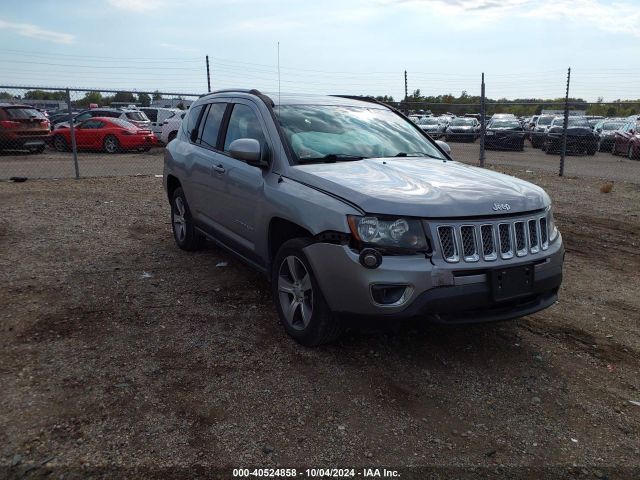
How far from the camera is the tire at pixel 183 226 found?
6195mm

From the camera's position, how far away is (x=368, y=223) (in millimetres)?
3379

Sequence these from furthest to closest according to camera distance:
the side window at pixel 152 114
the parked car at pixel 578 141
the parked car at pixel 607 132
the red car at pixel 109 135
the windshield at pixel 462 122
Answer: the windshield at pixel 462 122 < the side window at pixel 152 114 < the parked car at pixel 607 132 < the parked car at pixel 578 141 < the red car at pixel 109 135

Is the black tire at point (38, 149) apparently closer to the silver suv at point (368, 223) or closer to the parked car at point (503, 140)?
the silver suv at point (368, 223)

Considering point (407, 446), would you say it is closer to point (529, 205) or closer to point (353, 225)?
point (353, 225)

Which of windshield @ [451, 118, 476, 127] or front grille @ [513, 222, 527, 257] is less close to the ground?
windshield @ [451, 118, 476, 127]

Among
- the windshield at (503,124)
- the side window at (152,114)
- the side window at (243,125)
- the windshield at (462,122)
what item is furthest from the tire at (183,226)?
Answer: the windshield at (462,122)

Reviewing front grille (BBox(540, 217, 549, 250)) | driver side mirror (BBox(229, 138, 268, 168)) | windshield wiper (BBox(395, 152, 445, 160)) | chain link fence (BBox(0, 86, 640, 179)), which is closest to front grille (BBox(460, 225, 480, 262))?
front grille (BBox(540, 217, 549, 250))

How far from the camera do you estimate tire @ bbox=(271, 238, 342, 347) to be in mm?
3684

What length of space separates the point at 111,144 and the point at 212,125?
14.2m

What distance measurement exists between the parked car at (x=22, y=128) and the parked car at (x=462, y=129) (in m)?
14.2

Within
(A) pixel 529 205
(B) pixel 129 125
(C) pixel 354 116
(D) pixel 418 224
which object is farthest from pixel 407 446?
(B) pixel 129 125

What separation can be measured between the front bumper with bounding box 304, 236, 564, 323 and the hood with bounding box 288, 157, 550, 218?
0.32 m

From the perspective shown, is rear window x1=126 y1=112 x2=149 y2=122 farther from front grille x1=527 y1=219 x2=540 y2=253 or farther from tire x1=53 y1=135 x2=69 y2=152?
front grille x1=527 y1=219 x2=540 y2=253

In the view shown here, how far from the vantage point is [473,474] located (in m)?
2.71
